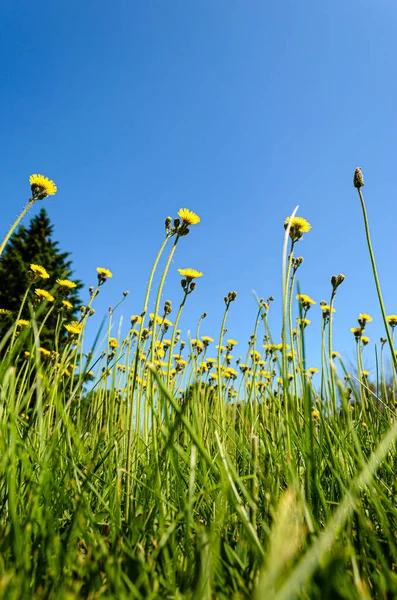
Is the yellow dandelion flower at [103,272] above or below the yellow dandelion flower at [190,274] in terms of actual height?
above

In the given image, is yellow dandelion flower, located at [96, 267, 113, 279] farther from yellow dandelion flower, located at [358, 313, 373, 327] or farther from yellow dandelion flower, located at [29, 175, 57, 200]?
yellow dandelion flower, located at [358, 313, 373, 327]

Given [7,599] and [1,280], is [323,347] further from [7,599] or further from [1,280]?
[1,280]

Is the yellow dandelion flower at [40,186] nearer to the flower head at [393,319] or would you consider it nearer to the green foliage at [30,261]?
the flower head at [393,319]

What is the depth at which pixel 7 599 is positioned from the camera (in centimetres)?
41

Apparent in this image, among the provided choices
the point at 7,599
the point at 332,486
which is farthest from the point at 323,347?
the point at 7,599

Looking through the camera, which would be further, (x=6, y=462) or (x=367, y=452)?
(x=367, y=452)

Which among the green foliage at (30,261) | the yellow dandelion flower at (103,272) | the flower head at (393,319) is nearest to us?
the yellow dandelion flower at (103,272)

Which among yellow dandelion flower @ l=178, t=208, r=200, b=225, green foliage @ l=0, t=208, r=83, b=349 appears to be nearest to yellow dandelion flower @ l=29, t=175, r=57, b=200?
yellow dandelion flower @ l=178, t=208, r=200, b=225

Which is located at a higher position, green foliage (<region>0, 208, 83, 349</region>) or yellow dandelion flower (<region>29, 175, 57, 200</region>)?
green foliage (<region>0, 208, 83, 349</region>)

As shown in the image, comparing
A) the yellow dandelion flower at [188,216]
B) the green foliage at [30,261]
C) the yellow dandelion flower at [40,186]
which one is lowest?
the yellow dandelion flower at [188,216]

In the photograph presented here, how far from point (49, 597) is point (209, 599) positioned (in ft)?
0.72

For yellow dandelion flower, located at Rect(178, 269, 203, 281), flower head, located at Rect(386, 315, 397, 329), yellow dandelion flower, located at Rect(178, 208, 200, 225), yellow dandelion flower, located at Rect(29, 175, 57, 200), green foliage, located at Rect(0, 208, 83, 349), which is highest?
green foliage, located at Rect(0, 208, 83, 349)

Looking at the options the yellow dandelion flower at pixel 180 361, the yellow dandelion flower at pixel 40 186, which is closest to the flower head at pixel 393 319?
the yellow dandelion flower at pixel 180 361

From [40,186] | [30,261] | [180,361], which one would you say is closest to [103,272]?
[40,186]
